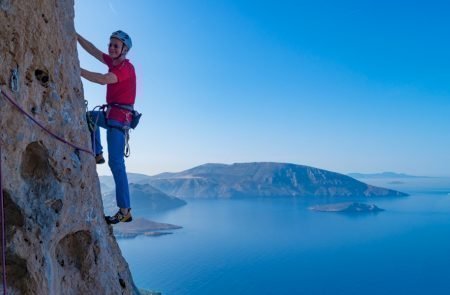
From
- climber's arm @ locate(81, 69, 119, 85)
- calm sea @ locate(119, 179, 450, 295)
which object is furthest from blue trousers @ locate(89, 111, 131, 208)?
calm sea @ locate(119, 179, 450, 295)

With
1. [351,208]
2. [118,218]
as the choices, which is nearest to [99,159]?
[118,218]

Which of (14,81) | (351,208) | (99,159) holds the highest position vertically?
(14,81)

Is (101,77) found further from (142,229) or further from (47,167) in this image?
(142,229)

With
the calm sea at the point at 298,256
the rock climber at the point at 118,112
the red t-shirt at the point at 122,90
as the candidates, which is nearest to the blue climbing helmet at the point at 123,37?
the rock climber at the point at 118,112

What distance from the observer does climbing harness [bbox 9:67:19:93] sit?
10.6ft

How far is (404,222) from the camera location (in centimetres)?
11506

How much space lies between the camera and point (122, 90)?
5164 millimetres

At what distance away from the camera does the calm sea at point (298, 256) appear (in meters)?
60.5

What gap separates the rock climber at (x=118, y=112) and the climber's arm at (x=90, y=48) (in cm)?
2

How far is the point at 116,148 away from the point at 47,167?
56.0 inches

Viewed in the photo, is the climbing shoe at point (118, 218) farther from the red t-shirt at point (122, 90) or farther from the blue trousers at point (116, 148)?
the red t-shirt at point (122, 90)

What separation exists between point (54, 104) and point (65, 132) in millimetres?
373

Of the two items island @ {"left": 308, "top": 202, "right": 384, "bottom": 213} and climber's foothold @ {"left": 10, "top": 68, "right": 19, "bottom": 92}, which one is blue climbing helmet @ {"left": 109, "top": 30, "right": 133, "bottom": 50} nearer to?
climber's foothold @ {"left": 10, "top": 68, "right": 19, "bottom": 92}

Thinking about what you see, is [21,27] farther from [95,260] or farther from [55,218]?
[95,260]
